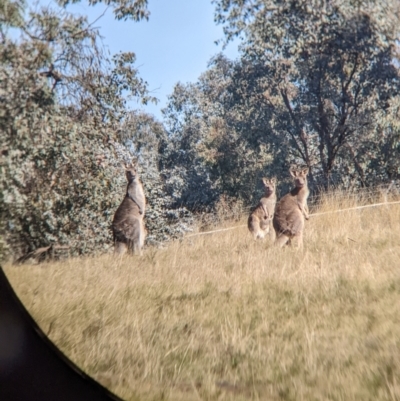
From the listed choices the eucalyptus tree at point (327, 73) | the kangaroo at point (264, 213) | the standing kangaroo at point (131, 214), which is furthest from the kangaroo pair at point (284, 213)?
the standing kangaroo at point (131, 214)

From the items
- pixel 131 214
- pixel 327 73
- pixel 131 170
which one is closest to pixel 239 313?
pixel 131 214

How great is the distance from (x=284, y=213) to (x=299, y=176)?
27cm

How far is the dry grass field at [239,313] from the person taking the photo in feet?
5.59

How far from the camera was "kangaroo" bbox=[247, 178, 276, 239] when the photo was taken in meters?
2.16

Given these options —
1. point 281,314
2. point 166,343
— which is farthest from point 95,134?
point 281,314

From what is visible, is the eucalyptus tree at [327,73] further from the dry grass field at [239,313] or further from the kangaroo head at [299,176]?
the dry grass field at [239,313]

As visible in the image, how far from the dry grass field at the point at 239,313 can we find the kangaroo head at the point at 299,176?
0.11 metres

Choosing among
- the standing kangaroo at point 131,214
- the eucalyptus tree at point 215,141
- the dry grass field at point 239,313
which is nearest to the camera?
the dry grass field at point 239,313

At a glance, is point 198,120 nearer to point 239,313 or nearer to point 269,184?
point 269,184

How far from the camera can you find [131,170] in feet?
7.77

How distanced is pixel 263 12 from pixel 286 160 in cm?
56

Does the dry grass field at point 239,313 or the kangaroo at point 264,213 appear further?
the kangaroo at point 264,213

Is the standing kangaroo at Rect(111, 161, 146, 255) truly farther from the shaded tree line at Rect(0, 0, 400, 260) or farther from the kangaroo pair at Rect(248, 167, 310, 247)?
the kangaroo pair at Rect(248, 167, 310, 247)

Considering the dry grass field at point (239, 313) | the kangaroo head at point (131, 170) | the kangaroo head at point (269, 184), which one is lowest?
the dry grass field at point (239, 313)
